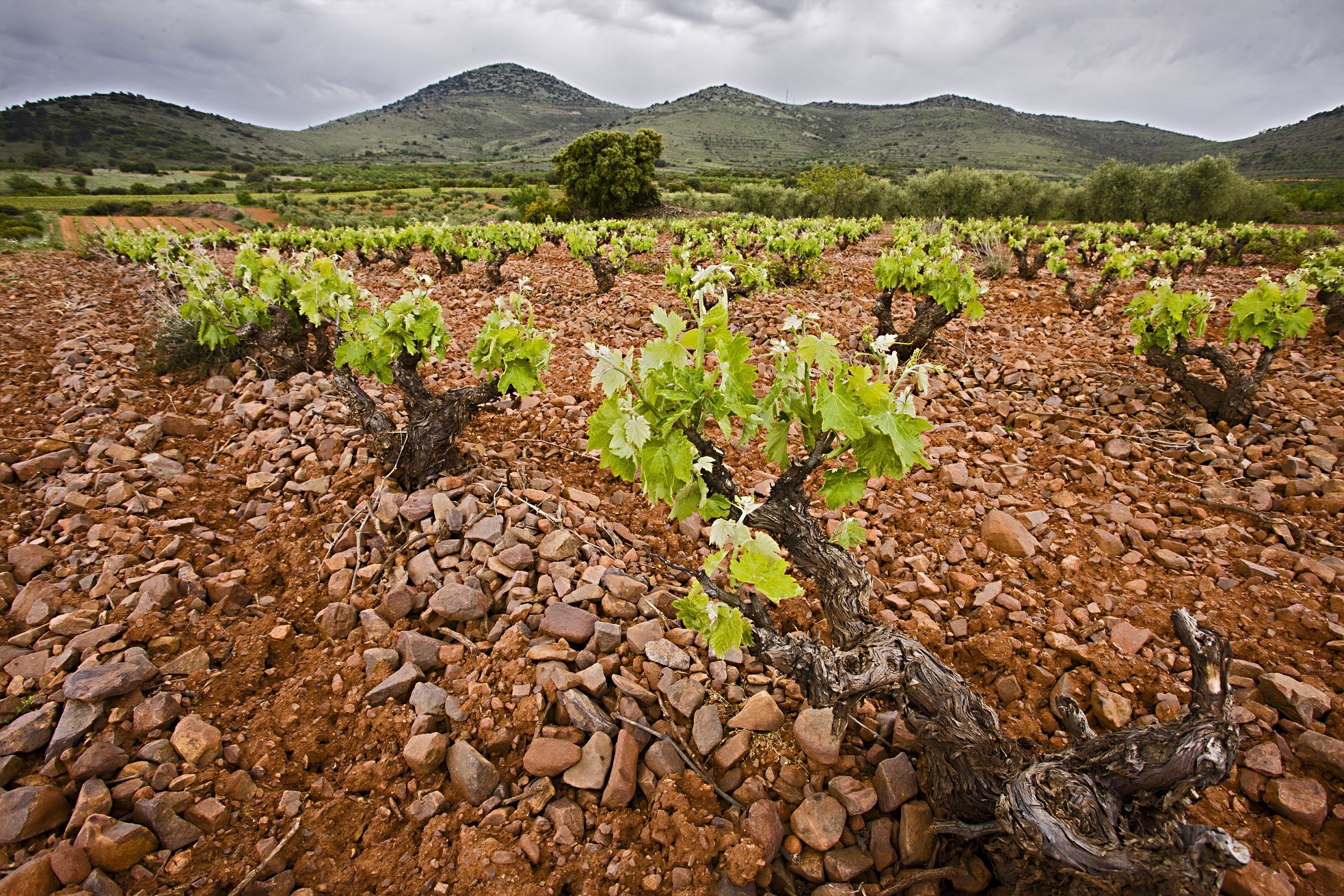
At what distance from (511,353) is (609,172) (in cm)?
3581

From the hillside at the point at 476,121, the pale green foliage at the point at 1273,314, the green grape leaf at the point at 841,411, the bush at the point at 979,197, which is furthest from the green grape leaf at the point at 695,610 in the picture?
the hillside at the point at 476,121

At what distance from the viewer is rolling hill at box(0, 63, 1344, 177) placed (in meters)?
65.6

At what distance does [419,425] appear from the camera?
14.2 feet

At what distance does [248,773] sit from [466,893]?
1230 millimetres

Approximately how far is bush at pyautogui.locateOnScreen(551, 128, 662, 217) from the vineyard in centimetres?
3401

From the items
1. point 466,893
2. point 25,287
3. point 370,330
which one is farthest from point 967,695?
point 25,287

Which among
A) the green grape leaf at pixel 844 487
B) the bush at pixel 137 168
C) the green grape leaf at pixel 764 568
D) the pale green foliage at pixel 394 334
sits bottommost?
the green grape leaf at pixel 764 568

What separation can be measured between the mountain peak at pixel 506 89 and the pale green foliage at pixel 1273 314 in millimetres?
166464

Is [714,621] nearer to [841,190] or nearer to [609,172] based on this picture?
[841,190]

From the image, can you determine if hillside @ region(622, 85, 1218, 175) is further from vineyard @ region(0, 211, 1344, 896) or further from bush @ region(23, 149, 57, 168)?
vineyard @ region(0, 211, 1344, 896)

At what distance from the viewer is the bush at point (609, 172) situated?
1396 inches

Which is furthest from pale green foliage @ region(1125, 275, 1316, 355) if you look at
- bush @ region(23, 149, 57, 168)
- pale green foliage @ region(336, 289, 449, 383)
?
bush @ region(23, 149, 57, 168)

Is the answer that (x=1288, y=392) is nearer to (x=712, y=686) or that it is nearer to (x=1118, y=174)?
(x=712, y=686)

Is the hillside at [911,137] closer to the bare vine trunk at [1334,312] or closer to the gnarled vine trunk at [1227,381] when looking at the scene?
the bare vine trunk at [1334,312]
